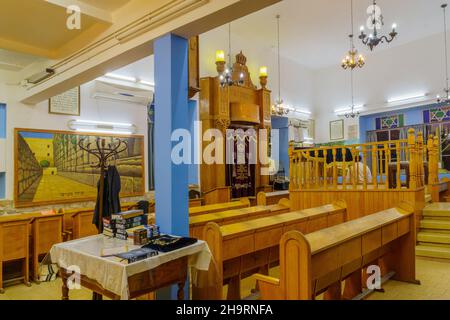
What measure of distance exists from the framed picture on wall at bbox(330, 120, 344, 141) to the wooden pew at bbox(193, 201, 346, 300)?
8.16m

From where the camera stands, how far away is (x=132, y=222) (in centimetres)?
287

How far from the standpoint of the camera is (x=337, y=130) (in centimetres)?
1174

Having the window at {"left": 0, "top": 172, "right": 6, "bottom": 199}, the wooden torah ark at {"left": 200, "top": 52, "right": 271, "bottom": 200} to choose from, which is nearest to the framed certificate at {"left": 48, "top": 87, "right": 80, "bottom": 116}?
the window at {"left": 0, "top": 172, "right": 6, "bottom": 199}

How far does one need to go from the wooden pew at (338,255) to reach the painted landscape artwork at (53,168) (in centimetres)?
423

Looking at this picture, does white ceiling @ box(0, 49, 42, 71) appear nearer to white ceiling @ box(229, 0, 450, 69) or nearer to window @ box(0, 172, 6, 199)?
window @ box(0, 172, 6, 199)

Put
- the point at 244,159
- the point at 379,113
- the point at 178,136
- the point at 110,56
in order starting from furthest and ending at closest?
the point at 379,113 → the point at 244,159 → the point at 110,56 → the point at 178,136

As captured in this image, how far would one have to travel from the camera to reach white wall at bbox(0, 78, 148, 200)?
5.04m

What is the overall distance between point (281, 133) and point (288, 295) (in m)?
8.92

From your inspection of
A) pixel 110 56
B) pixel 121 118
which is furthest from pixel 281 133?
pixel 110 56

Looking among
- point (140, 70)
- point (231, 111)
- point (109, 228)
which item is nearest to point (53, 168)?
point (140, 70)
